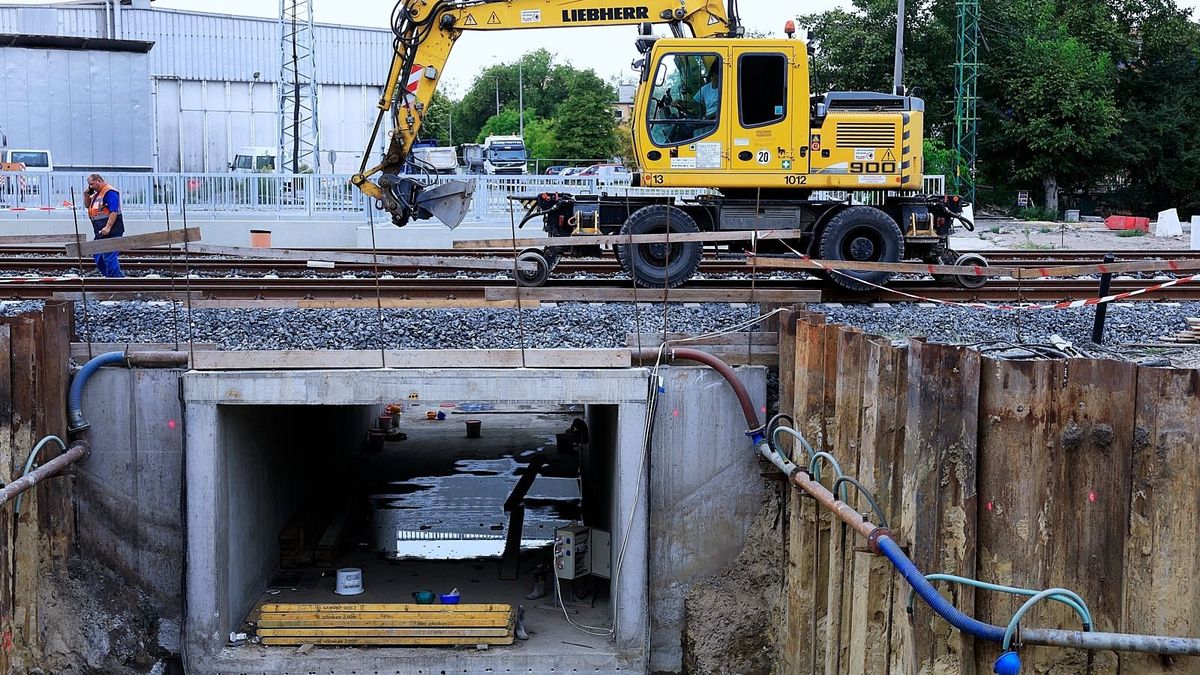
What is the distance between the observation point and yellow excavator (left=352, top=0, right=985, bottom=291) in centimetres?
1329

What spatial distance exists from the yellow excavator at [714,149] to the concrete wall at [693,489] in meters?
2.91

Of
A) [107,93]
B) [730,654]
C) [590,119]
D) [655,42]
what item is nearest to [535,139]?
[590,119]

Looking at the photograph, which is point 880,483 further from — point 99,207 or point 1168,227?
point 1168,227

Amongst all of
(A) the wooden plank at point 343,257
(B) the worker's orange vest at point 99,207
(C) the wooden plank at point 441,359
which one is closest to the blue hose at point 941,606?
(C) the wooden plank at point 441,359

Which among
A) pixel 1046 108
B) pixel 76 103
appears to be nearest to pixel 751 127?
pixel 1046 108

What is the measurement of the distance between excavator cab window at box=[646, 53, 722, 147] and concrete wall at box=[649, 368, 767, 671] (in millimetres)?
4019

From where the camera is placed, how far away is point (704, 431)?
1041cm

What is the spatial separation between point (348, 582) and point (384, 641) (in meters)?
1.47

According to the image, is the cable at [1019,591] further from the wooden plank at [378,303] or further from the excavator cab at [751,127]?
the excavator cab at [751,127]

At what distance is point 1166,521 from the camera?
19.6ft

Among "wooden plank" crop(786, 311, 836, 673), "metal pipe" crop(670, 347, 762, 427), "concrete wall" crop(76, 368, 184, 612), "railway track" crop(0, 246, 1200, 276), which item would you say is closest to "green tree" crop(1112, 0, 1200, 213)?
"railway track" crop(0, 246, 1200, 276)

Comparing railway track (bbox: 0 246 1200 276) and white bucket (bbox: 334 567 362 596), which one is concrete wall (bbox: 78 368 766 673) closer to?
white bucket (bbox: 334 567 362 596)

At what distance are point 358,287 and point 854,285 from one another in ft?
17.6

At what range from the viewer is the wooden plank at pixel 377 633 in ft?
34.5
